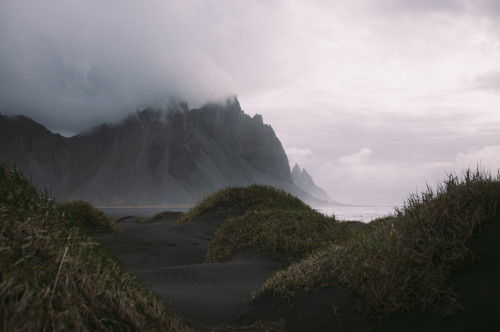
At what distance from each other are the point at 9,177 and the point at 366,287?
15.2 feet

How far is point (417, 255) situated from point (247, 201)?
14.8 meters

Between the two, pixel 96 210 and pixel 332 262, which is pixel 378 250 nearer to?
pixel 332 262

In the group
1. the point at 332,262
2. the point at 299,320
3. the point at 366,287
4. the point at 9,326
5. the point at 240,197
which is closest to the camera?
the point at 9,326

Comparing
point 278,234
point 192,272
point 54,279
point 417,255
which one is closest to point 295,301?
point 417,255

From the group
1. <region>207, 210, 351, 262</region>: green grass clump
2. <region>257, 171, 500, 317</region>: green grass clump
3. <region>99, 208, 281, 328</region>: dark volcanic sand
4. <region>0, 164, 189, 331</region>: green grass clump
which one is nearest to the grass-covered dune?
<region>257, 171, 500, 317</region>: green grass clump

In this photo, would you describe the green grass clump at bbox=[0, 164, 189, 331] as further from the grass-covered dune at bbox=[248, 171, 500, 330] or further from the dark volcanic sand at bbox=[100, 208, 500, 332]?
the grass-covered dune at bbox=[248, 171, 500, 330]

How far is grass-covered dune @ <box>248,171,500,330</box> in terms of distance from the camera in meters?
4.94

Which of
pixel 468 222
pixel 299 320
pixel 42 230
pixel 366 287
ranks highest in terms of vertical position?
pixel 468 222

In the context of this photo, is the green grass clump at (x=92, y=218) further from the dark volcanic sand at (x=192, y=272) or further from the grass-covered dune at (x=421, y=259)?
→ the grass-covered dune at (x=421, y=259)

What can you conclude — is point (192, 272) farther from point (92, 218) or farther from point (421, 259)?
point (92, 218)

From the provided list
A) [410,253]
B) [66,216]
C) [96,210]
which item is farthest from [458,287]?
[96,210]

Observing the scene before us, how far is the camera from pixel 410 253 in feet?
18.1

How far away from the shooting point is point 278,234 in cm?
1214

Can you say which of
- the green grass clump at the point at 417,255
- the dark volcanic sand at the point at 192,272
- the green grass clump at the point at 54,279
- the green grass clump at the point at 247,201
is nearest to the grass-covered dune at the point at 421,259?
the green grass clump at the point at 417,255
